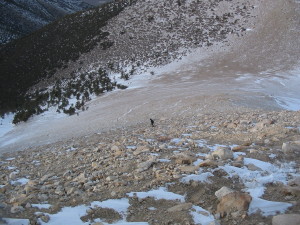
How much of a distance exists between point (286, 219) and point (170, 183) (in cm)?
182

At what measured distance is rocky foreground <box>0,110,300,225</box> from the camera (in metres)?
3.94

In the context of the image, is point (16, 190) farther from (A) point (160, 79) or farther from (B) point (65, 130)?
(A) point (160, 79)

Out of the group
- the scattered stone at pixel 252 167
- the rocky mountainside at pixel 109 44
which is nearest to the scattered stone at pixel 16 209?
the scattered stone at pixel 252 167

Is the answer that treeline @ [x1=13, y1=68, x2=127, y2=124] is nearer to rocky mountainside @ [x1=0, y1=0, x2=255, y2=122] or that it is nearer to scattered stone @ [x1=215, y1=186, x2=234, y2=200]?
rocky mountainside @ [x1=0, y1=0, x2=255, y2=122]

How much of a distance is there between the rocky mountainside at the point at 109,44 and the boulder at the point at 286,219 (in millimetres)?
19554

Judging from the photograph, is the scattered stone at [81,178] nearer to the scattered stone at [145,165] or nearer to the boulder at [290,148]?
the scattered stone at [145,165]

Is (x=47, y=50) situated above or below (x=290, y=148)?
above

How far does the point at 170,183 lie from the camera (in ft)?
15.8

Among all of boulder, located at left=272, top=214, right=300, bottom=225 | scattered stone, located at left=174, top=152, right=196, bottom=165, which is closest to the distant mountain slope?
scattered stone, located at left=174, top=152, right=196, bottom=165

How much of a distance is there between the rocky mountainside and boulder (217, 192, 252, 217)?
19.0 metres

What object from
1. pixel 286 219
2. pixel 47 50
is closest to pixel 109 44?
pixel 47 50

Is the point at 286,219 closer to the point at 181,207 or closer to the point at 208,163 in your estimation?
the point at 181,207

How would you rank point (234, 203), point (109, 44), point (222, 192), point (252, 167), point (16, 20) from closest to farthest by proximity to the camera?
point (234, 203)
point (222, 192)
point (252, 167)
point (109, 44)
point (16, 20)

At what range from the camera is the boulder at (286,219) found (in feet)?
11.4
